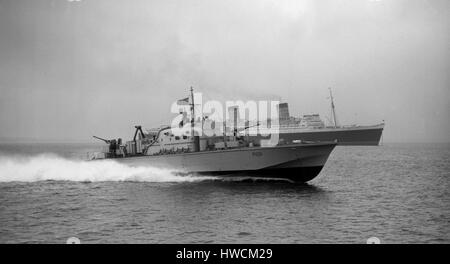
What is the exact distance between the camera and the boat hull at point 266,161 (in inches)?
1125

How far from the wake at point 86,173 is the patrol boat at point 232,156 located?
660 millimetres

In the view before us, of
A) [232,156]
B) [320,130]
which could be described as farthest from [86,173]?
[320,130]

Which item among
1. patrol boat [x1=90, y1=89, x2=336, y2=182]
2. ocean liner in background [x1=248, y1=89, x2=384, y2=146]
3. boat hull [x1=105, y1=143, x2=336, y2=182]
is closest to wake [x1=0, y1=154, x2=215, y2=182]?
patrol boat [x1=90, y1=89, x2=336, y2=182]

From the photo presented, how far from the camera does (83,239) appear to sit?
51.6 ft

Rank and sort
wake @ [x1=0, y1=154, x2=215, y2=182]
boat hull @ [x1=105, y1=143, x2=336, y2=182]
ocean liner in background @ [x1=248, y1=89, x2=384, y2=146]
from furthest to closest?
ocean liner in background @ [x1=248, y1=89, x2=384, y2=146], wake @ [x1=0, y1=154, x2=215, y2=182], boat hull @ [x1=105, y1=143, x2=336, y2=182]

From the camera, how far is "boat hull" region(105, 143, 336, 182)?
2858 cm

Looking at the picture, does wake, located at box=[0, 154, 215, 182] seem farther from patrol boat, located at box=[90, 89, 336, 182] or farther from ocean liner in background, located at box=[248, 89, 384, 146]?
ocean liner in background, located at box=[248, 89, 384, 146]

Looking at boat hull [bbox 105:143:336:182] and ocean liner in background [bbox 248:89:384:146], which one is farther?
ocean liner in background [bbox 248:89:384:146]

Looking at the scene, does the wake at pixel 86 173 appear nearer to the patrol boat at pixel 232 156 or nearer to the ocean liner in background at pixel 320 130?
the patrol boat at pixel 232 156

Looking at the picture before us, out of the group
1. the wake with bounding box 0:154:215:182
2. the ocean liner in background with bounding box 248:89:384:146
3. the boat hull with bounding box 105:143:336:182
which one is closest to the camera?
the boat hull with bounding box 105:143:336:182

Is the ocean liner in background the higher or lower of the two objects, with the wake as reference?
higher

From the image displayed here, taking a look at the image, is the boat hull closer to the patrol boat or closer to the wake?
the patrol boat
